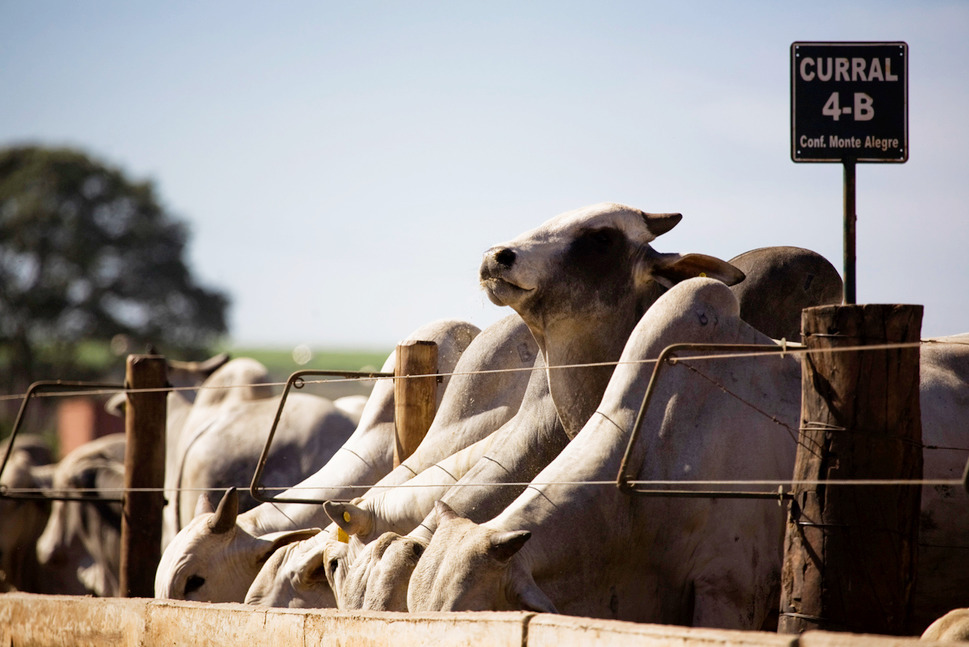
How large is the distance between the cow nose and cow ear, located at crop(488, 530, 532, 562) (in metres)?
1.74

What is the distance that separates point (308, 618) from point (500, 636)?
994mm

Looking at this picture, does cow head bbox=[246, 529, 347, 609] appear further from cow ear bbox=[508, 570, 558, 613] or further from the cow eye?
cow ear bbox=[508, 570, 558, 613]

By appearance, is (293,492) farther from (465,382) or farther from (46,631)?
(46,631)

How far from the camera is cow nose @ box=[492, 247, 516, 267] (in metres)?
5.94

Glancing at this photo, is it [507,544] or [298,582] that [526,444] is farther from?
[507,544]

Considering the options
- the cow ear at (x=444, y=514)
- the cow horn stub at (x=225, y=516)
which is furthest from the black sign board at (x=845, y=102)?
the cow horn stub at (x=225, y=516)

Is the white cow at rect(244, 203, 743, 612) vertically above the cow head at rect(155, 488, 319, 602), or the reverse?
the white cow at rect(244, 203, 743, 612)

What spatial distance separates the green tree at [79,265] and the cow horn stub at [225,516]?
28.8 m

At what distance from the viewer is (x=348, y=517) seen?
594 cm

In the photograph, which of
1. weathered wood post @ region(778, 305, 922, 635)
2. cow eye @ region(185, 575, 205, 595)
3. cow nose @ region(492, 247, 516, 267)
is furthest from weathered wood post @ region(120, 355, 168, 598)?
weathered wood post @ region(778, 305, 922, 635)

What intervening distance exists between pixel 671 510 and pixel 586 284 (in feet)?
4.73

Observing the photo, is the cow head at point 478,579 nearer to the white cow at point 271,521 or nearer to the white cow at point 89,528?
the white cow at point 271,521

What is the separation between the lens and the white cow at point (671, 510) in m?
4.88

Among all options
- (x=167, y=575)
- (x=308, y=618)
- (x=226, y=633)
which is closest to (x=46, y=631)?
(x=167, y=575)
